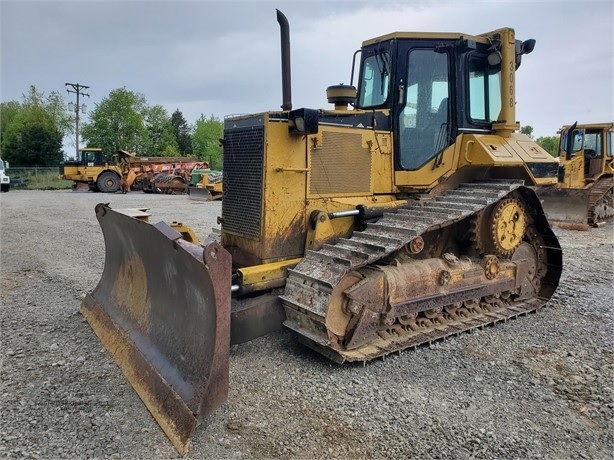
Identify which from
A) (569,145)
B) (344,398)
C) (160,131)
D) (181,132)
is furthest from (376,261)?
(181,132)

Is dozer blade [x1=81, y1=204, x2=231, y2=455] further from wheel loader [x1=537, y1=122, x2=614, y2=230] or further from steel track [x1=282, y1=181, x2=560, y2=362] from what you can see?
wheel loader [x1=537, y1=122, x2=614, y2=230]

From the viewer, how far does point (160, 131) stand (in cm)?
5522

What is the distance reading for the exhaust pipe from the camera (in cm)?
461

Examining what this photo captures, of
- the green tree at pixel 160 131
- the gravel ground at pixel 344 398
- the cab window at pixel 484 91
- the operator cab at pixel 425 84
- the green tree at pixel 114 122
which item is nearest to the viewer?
the gravel ground at pixel 344 398

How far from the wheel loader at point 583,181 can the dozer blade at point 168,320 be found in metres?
11.2

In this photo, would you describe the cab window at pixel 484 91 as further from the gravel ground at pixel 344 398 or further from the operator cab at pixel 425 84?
the gravel ground at pixel 344 398

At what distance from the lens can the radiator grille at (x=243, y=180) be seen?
4.65 metres

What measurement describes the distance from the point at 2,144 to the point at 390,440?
5041 centimetres

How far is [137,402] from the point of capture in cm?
347

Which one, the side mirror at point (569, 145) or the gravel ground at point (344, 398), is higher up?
the side mirror at point (569, 145)

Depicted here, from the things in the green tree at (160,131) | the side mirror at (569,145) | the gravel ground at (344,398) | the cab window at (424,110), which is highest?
the green tree at (160,131)

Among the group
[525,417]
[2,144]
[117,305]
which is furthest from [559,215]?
[2,144]

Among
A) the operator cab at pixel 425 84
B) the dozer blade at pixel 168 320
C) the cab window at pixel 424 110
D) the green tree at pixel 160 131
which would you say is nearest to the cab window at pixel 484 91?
the operator cab at pixel 425 84

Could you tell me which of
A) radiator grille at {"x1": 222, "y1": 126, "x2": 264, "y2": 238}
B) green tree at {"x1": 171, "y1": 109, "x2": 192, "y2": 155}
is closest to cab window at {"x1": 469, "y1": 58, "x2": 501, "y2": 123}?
radiator grille at {"x1": 222, "y1": 126, "x2": 264, "y2": 238}
